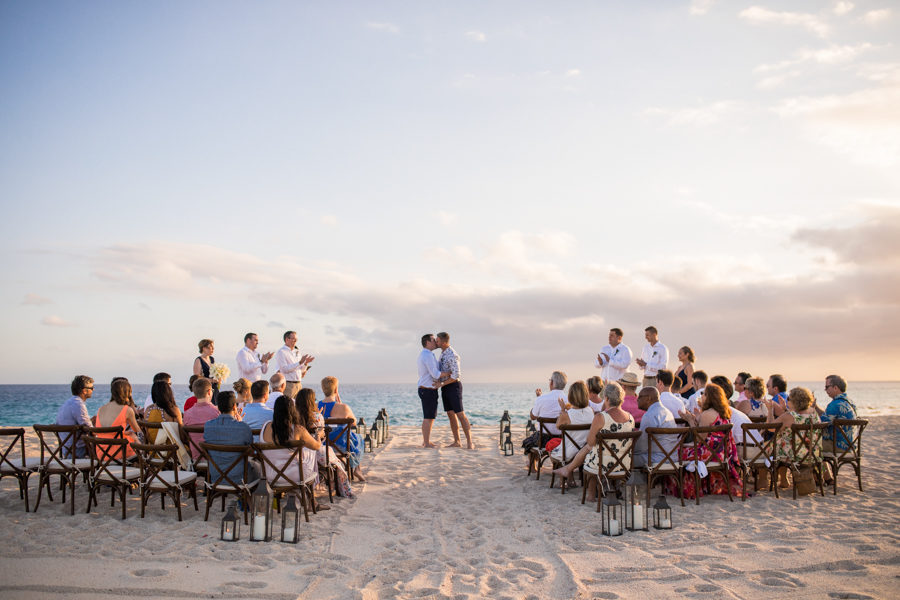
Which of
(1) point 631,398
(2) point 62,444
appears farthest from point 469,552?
(2) point 62,444

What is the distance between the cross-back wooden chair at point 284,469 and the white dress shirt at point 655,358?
7352mm

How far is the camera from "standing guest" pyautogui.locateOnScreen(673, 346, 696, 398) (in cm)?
1066

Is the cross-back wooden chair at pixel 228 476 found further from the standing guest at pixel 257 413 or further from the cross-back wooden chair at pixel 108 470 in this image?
the cross-back wooden chair at pixel 108 470

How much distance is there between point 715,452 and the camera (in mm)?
6859

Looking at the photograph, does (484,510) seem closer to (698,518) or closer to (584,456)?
(584,456)

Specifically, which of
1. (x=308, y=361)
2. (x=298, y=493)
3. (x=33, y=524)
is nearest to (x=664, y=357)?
(x=308, y=361)

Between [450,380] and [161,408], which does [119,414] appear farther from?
[450,380]

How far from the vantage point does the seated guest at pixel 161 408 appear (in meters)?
6.76

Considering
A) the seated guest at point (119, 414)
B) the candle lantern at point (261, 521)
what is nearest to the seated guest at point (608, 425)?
the candle lantern at point (261, 521)

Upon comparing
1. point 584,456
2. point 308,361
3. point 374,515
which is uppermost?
point 308,361

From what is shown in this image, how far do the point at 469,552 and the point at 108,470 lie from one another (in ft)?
12.8

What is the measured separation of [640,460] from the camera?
6711 mm

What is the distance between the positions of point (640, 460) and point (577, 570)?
7.54 ft

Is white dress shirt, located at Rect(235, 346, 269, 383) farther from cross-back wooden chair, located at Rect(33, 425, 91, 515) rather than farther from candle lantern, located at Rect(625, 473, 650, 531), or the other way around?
candle lantern, located at Rect(625, 473, 650, 531)
